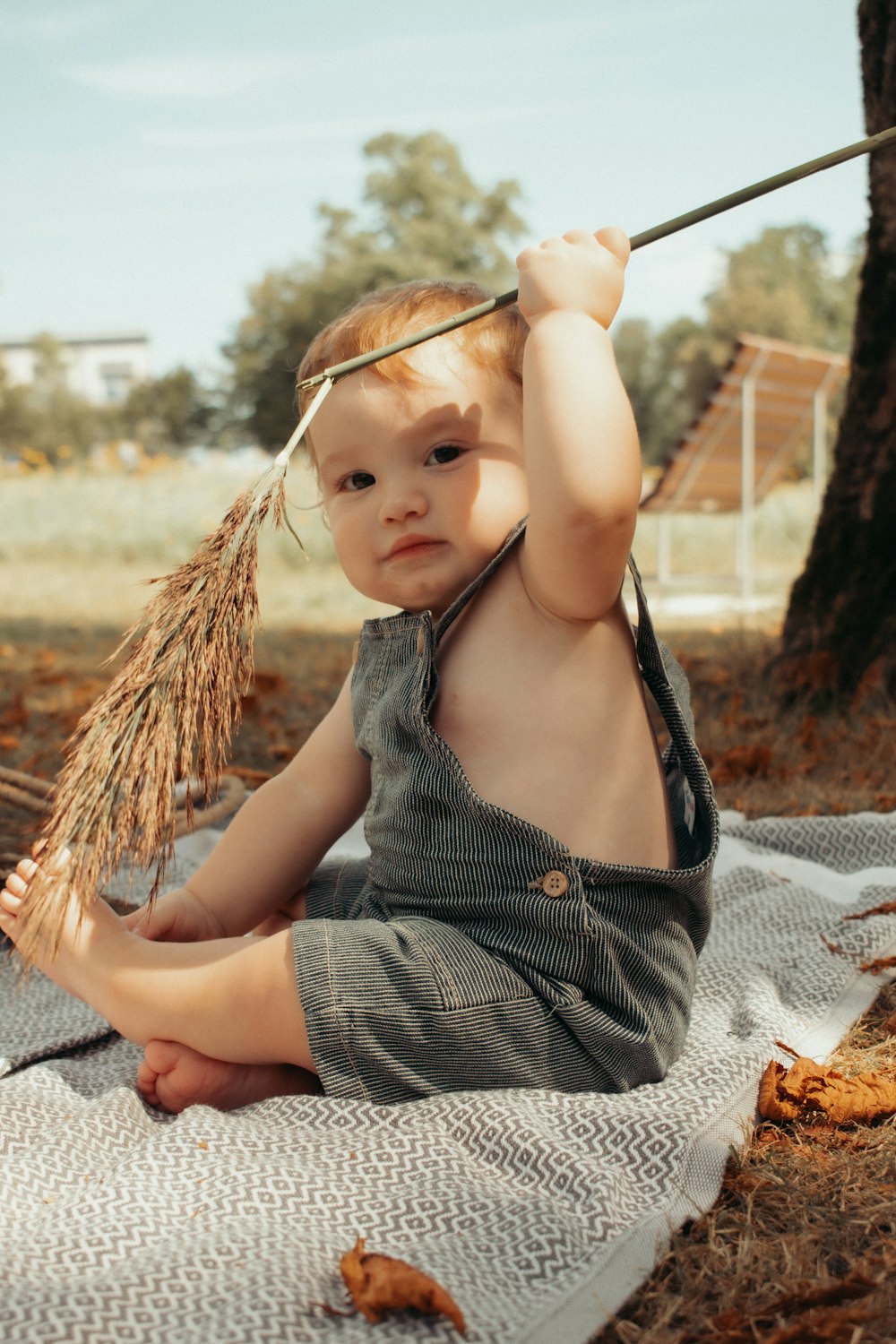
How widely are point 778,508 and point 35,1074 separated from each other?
15526 mm

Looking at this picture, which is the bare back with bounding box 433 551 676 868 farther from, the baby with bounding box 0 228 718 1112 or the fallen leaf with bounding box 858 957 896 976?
the fallen leaf with bounding box 858 957 896 976

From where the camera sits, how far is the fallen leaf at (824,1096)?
4.87ft

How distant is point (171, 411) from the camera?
45812 mm

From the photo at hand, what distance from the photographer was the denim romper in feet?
4.89

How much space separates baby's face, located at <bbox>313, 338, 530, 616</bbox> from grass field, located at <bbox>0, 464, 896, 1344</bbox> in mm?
280

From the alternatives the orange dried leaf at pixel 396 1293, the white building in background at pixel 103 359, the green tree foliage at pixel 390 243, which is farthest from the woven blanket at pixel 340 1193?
the white building in background at pixel 103 359

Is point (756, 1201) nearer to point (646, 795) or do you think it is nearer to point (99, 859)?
point (646, 795)

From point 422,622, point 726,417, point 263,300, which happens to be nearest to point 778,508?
point 726,417

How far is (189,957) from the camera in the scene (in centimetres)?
157

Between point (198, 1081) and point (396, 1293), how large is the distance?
1.80 ft

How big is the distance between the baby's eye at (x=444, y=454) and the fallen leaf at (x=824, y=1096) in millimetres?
931

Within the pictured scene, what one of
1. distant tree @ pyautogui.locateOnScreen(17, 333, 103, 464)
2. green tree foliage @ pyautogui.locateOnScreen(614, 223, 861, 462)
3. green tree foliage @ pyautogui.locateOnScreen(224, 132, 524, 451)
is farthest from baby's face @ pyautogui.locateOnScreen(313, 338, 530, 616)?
distant tree @ pyautogui.locateOnScreen(17, 333, 103, 464)

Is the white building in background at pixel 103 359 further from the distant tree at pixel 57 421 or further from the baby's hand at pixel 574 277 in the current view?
the baby's hand at pixel 574 277

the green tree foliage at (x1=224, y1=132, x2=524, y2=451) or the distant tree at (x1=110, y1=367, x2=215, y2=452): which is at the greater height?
the green tree foliage at (x1=224, y1=132, x2=524, y2=451)
